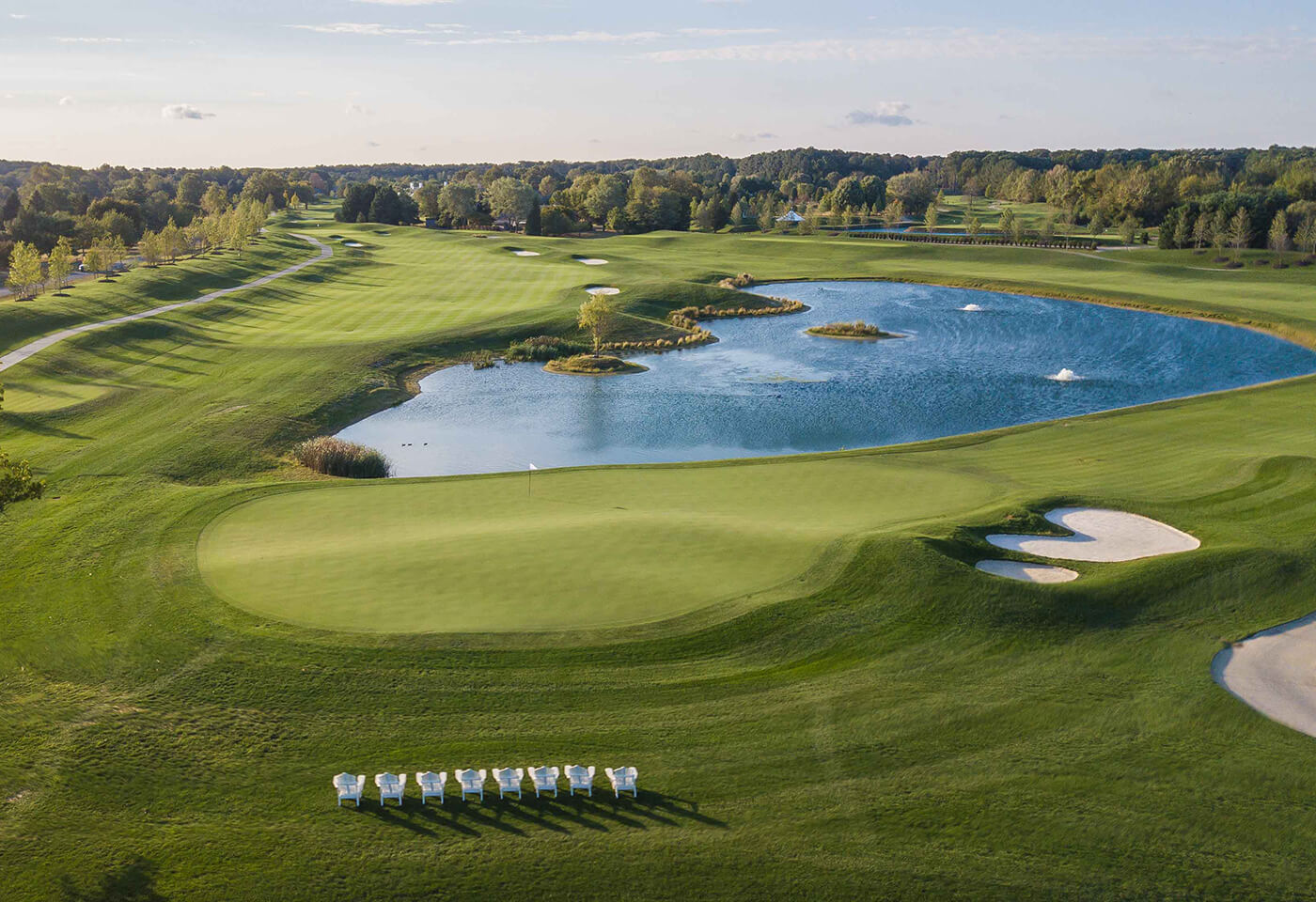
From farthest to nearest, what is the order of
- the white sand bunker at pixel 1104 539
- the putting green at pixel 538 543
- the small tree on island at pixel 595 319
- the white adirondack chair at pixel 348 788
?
the small tree on island at pixel 595 319, the white sand bunker at pixel 1104 539, the putting green at pixel 538 543, the white adirondack chair at pixel 348 788

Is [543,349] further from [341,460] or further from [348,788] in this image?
[348,788]

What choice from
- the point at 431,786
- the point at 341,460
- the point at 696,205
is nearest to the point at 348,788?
the point at 431,786

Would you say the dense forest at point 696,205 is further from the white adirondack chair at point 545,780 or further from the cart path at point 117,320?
the white adirondack chair at point 545,780

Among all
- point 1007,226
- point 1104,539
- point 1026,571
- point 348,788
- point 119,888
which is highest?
point 1007,226

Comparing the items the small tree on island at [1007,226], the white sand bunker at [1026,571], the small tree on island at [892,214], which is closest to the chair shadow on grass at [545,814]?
the white sand bunker at [1026,571]

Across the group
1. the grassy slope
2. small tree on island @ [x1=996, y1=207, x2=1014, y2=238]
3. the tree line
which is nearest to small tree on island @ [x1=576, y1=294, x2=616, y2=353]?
the grassy slope

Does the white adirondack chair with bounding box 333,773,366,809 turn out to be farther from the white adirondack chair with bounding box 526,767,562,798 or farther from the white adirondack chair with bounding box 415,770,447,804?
the white adirondack chair with bounding box 526,767,562,798
